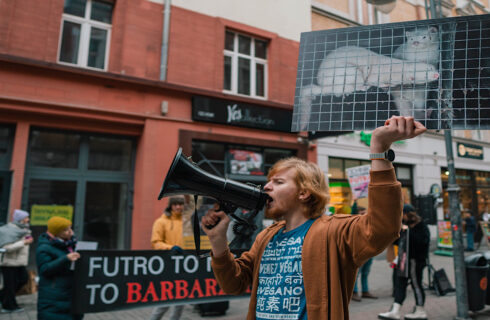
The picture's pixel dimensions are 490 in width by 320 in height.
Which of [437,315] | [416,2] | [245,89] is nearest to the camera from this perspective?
[437,315]

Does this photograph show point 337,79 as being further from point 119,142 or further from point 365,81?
point 119,142

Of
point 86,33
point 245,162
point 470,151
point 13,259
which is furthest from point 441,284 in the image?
point 470,151

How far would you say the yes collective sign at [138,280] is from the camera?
14.0ft

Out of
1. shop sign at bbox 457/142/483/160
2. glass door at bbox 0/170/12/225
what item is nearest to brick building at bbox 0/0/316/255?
glass door at bbox 0/170/12/225

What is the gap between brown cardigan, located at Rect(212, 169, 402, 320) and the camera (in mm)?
1351

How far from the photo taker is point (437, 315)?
5789mm

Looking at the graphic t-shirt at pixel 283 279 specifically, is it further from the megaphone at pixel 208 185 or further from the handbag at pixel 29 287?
the handbag at pixel 29 287

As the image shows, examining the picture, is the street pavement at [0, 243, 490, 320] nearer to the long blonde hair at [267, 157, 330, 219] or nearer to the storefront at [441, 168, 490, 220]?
the long blonde hair at [267, 157, 330, 219]

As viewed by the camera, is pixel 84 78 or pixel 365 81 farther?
pixel 84 78

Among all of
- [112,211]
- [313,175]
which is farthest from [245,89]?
[313,175]

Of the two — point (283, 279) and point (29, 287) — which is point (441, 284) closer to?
point (283, 279)

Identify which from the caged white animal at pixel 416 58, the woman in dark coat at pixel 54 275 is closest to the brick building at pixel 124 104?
the woman in dark coat at pixel 54 275

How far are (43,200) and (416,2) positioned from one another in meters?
16.5

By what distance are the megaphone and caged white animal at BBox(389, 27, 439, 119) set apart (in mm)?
772
